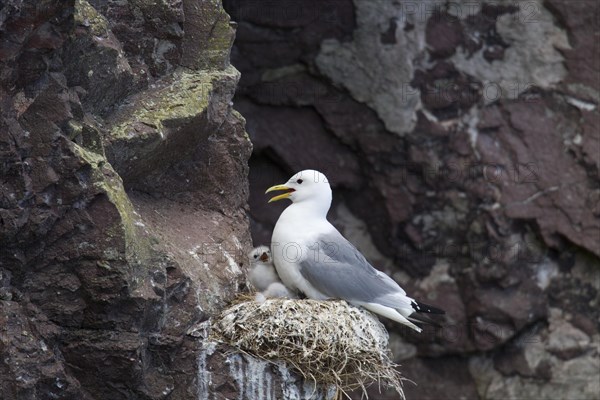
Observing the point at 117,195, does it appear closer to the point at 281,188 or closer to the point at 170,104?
the point at 170,104

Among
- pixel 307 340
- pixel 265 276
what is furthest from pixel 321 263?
pixel 307 340

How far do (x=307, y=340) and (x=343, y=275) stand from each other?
2.06 ft

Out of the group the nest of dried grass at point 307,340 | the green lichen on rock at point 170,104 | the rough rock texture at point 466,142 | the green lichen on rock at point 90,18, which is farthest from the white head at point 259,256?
the rough rock texture at point 466,142

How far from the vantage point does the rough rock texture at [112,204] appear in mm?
4602

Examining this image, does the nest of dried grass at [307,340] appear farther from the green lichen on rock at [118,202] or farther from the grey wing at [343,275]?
the green lichen on rock at [118,202]

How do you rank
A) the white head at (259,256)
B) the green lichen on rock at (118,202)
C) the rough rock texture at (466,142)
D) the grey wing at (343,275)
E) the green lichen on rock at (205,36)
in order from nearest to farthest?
1. the green lichen on rock at (118,202)
2. the green lichen on rock at (205,36)
3. the grey wing at (343,275)
4. the white head at (259,256)
5. the rough rock texture at (466,142)

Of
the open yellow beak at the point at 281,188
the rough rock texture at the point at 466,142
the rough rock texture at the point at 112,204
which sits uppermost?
the rough rock texture at the point at 112,204

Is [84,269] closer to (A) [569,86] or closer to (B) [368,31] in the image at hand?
(B) [368,31]

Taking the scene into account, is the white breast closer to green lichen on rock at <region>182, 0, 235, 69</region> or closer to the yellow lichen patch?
green lichen on rock at <region>182, 0, 235, 69</region>

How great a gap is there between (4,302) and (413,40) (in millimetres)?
4153

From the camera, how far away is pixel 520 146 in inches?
316

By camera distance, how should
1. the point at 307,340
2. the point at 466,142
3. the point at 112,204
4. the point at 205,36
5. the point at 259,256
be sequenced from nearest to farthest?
the point at 112,204 < the point at 307,340 < the point at 205,36 < the point at 259,256 < the point at 466,142

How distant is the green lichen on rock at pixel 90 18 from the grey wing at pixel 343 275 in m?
1.59

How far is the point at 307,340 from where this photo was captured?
527 cm
